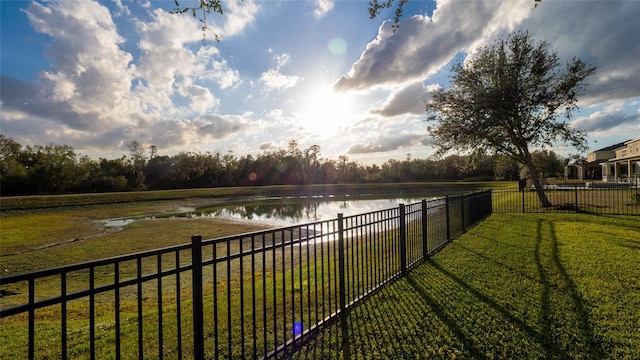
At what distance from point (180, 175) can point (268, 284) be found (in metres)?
72.9

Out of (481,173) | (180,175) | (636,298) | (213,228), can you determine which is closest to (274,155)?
(180,175)

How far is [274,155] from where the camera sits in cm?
8000

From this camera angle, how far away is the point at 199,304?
2.64m

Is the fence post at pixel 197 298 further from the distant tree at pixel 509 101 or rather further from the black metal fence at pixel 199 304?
the distant tree at pixel 509 101

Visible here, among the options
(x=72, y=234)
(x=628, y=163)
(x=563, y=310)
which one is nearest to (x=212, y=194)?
(x=72, y=234)

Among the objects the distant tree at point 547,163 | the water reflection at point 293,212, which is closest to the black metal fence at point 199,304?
the water reflection at point 293,212

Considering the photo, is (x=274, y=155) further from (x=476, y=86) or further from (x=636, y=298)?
(x=636, y=298)

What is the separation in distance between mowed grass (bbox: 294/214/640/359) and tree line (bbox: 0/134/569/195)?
53.1 m

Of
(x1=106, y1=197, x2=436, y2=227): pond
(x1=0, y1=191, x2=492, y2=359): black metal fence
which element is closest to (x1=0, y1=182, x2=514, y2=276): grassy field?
(x1=106, y1=197, x2=436, y2=227): pond

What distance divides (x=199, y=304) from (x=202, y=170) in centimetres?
7674

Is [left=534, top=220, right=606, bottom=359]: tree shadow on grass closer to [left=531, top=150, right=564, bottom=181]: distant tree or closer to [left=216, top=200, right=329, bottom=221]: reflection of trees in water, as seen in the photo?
[left=216, top=200, right=329, bottom=221]: reflection of trees in water

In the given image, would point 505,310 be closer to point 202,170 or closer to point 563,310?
point 563,310

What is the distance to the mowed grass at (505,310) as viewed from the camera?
132 inches

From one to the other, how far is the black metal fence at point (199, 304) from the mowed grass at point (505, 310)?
425 millimetres
